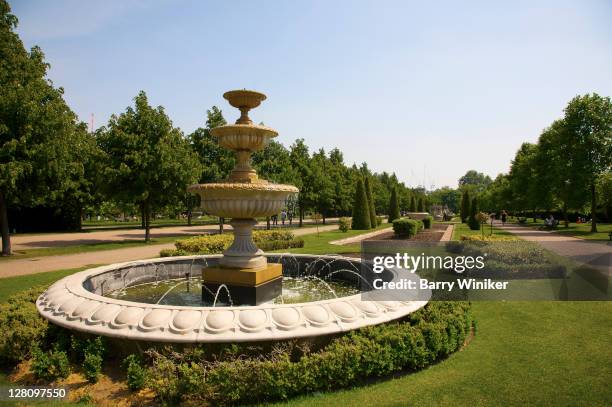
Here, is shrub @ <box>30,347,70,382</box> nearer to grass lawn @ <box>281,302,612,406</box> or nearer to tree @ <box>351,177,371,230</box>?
grass lawn @ <box>281,302,612,406</box>

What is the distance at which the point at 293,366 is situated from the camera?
16.9 ft

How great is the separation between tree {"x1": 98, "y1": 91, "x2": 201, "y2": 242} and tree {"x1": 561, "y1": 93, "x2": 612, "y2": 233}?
31.3 m

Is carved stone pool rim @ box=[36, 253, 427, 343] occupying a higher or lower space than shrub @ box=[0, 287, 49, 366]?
higher

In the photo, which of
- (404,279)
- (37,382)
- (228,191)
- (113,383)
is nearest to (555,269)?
(404,279)

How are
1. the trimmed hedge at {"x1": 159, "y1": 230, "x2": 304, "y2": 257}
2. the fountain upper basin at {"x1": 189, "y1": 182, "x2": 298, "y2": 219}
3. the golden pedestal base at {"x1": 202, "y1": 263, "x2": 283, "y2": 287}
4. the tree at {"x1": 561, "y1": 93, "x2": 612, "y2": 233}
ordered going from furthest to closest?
the tree at {"x1": 561, "y1": 93, "x2": 612, "y2": 233} → the trimmed hedge at {"x1": 159, "y1": 230, "x2": 304, "y2": 257} → the golden pedestal base at {"x1": 202, "y1": 263, "x2": 283, "y2": 287} → the fountain upper basin at {"x1": 189, "y1": 182, "x2": 298, "y2": 219}

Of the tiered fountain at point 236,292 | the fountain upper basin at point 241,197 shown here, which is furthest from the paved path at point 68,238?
the fountain upper basin at point 241,197

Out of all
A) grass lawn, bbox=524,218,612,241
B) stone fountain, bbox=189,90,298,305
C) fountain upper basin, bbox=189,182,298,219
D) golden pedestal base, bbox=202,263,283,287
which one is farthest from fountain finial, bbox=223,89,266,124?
grass lawn, bbox=524,218,612,241

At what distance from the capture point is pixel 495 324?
8.22 meters

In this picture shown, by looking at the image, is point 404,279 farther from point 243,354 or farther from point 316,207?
point 316,207

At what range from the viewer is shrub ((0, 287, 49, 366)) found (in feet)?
20.1

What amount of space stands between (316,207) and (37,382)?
4004 cm

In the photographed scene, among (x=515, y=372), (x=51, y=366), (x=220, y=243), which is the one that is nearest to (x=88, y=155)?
(x=220, y=243)

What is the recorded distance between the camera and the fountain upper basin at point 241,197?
7.70 metres

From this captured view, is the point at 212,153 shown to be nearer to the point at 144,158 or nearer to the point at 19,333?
the point at 144,158
